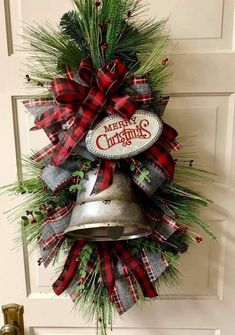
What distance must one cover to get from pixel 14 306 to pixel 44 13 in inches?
33.7

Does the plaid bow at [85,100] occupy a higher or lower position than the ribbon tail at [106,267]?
higher

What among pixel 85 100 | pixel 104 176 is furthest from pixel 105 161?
pixel 85 100

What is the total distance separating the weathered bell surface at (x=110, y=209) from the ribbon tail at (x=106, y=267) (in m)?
0.08

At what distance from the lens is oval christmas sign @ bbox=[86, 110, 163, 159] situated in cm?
71

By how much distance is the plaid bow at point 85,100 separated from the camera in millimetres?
704

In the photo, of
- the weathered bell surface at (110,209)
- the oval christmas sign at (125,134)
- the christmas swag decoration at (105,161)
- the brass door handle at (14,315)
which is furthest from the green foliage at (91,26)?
the brass door handle at (14,315)

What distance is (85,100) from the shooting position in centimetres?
71

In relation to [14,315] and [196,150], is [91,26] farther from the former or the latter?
[14,315]

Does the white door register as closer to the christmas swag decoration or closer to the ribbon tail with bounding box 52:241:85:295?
the christmas swag decoration

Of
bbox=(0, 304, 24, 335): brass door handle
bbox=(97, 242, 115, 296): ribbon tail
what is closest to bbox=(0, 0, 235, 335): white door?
bbox=(0, 304, 24, 335): brass door handle

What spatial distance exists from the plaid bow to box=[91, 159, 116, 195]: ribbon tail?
0.26 feet

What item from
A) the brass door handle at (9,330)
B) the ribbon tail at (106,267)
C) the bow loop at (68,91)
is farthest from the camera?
the brass door handle at (9,330)

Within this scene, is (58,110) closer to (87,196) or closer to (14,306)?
(87,196)

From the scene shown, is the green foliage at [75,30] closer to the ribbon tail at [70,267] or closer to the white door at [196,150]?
the white door at [196,150]
